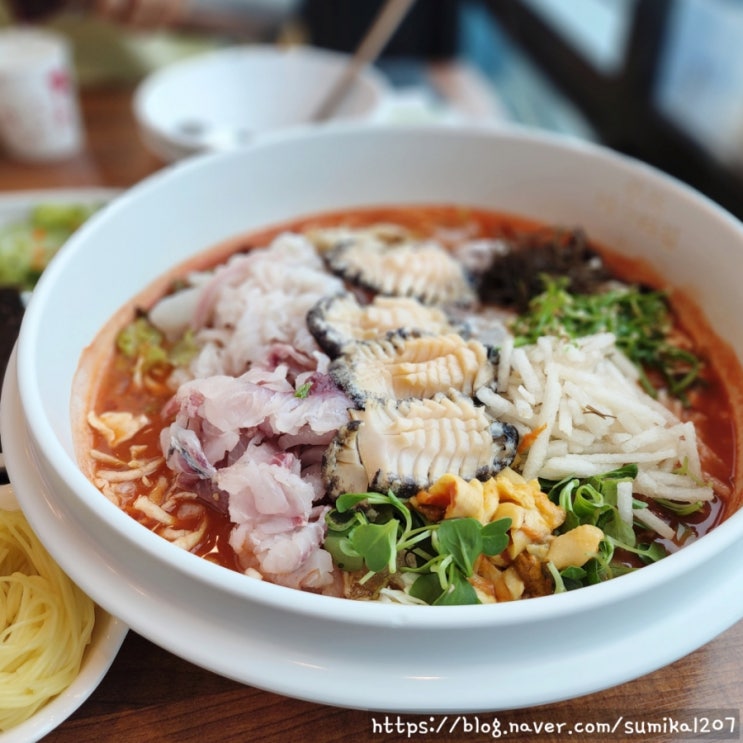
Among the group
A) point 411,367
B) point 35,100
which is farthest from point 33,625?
point 35,100

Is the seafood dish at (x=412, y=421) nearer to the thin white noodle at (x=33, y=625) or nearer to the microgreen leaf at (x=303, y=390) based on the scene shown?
the microgreen leaf at (x=303, y=390)

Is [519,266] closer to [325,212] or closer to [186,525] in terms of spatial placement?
[325,212]

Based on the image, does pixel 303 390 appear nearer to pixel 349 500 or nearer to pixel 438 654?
pixel 349 500

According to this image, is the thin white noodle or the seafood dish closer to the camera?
the thin white noodle

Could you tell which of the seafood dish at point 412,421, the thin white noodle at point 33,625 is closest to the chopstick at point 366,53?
the seafood dish at point 412,421

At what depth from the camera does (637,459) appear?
1.31m

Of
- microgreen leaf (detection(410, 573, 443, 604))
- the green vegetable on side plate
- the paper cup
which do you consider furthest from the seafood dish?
the paper cup

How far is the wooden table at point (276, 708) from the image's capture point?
107 centimetres

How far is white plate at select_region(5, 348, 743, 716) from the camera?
0.91 metres

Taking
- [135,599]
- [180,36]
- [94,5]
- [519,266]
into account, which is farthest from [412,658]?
[180,36]

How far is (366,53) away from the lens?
241cm

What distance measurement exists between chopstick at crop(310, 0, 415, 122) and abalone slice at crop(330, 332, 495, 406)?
129cm

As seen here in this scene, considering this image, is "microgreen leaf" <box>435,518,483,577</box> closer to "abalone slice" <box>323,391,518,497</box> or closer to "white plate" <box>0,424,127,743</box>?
"abalone slice" <box>323,391,518,497</box>

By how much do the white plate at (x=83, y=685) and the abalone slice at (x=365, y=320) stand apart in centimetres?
63
